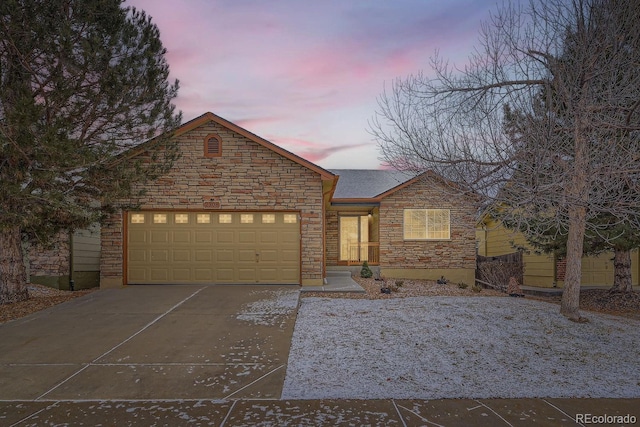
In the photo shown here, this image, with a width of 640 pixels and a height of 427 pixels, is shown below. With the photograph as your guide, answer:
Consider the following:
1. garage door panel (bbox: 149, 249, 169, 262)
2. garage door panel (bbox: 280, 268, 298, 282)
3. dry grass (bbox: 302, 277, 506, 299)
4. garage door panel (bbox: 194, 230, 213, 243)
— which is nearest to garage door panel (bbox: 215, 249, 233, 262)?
garage door panel (bbox: 194, 230, 213, 243)

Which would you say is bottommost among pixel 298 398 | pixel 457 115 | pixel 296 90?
pixel 298 398

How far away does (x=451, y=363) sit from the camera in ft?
21.5

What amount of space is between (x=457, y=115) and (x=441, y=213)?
9750 millimetres

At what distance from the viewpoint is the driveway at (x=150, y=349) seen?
5.68 meters

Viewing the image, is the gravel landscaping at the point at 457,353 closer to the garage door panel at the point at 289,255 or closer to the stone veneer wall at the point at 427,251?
the garage door panel at the point at 289,255

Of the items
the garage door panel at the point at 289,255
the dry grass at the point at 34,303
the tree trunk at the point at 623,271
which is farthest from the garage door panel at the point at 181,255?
the tree trunk at the point at 623,271

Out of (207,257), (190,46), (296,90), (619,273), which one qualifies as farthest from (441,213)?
(190,46)

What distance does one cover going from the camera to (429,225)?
57.8 ft

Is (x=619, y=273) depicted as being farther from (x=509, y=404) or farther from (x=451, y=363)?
(x=509, y=404)

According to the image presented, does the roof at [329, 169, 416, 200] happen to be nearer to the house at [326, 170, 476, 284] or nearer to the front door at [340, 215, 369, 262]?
the house at [326, 170, 476, 284]

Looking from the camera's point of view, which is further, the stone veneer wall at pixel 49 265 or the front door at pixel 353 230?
the front door at pixel 353 230

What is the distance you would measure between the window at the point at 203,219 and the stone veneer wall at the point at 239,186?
31cm

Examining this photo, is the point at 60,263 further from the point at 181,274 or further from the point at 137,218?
the point at 181,274

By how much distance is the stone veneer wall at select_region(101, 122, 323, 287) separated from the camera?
1320 centimetres
